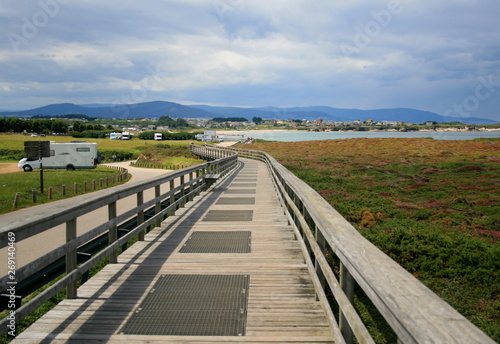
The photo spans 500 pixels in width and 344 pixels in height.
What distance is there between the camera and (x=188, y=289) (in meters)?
5.10

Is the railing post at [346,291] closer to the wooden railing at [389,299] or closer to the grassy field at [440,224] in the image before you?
the wooden railing at [389,299]

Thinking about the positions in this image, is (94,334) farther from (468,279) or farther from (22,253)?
(22,253)

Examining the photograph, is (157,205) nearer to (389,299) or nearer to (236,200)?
(236,200)

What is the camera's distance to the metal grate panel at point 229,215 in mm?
10261

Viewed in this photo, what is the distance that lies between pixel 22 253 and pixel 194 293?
28.6 ft

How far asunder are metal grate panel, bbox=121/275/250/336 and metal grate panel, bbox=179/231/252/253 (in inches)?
56.1

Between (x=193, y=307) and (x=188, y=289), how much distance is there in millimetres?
570

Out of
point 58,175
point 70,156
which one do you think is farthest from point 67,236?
point 70,156

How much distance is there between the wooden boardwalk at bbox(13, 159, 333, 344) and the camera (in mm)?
3805

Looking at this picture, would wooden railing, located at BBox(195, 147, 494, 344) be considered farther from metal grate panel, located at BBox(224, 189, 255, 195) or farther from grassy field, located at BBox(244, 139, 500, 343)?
metal grate panel, located at BBox(224, 189, 255, 195)

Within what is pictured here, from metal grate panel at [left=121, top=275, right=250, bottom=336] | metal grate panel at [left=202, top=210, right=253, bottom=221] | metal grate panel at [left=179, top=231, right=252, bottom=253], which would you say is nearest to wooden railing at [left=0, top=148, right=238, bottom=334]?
metal grate panel at [left=121, top=275, right=250, bottom=336]

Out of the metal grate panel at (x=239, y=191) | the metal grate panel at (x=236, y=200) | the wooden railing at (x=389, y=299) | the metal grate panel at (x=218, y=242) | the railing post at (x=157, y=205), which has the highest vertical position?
the wooden railing at (x=389, y=299)

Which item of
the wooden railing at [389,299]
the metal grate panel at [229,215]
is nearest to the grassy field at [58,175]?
the metal grate panel at [229,215]

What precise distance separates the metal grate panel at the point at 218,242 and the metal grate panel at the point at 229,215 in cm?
164
